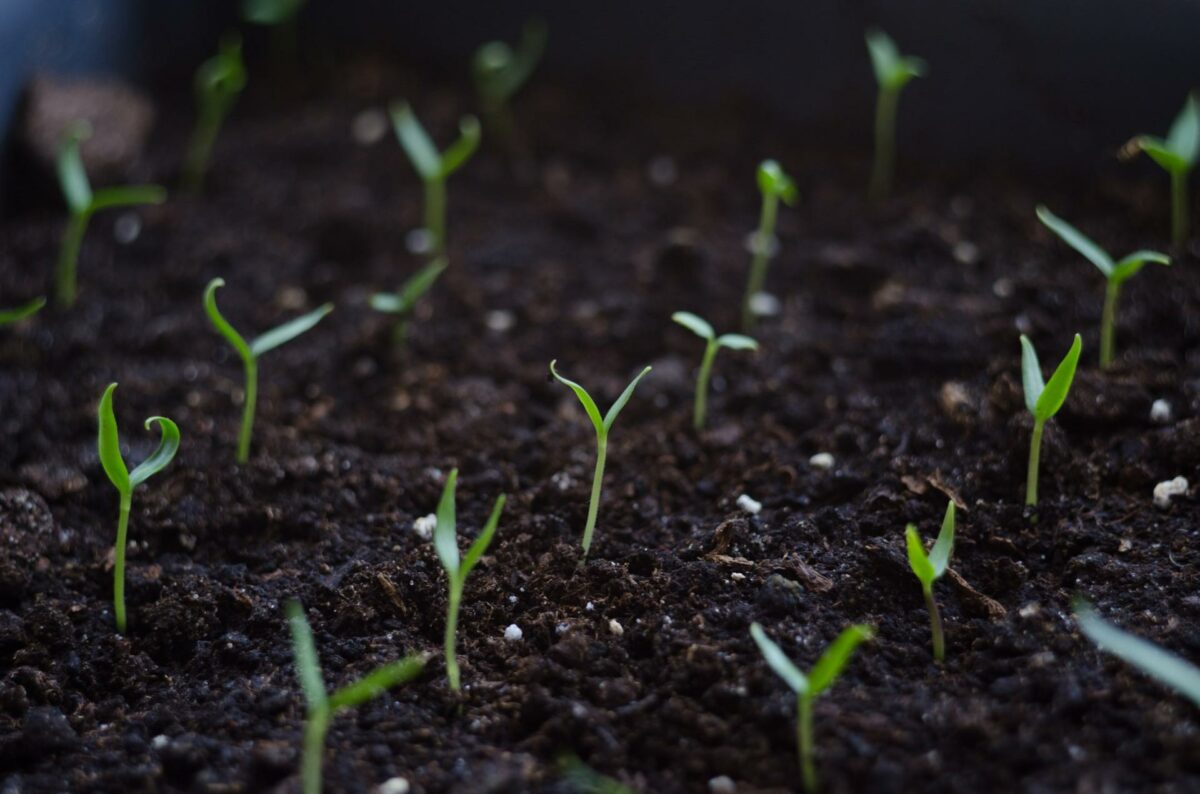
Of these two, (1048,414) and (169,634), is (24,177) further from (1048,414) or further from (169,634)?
(1048,414)

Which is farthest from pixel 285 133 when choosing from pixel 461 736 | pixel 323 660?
pixel 461 736

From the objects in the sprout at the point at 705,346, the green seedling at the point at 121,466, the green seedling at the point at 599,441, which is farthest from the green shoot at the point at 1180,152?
the green seedling at the point at 121,466

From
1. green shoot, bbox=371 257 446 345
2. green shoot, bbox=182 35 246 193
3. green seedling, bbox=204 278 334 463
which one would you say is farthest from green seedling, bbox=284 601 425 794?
green shoot, bbox=182 35 246 193

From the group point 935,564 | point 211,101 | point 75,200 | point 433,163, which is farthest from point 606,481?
point 211,101

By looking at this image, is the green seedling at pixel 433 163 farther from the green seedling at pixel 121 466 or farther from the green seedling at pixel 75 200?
the green seedling at pixel 121 466

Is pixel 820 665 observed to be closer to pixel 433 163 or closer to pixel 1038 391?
pixel 1038 391

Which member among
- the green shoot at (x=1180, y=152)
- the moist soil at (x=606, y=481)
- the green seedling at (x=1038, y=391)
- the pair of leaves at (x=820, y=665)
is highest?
the green shoot at (x=1180, y=152)
